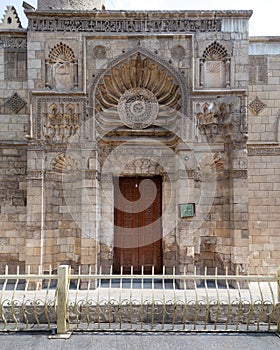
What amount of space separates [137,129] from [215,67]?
239 cm

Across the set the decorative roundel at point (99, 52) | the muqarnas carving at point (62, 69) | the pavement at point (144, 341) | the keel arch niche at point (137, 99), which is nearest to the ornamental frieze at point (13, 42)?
the muqarnas carving at point (62, 69)

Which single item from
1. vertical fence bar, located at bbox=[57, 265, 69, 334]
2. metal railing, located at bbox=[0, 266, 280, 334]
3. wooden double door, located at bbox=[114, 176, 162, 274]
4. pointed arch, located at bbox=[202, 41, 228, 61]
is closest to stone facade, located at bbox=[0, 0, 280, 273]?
pointed arch, located at bbox=[202, 41, 228, 61]

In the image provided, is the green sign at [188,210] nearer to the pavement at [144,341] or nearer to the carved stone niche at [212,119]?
the carved stone niche at [212,119]

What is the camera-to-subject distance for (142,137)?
8.04 metres

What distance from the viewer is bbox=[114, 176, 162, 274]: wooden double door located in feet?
26.2

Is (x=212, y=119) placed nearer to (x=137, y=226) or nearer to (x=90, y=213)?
(x=137, y=226)

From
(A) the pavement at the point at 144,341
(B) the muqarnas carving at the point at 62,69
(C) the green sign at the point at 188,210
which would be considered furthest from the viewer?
(B) the muqarnas carving at the point at 62,69

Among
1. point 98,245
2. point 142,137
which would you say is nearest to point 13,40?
point 142,137

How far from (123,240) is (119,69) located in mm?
4198

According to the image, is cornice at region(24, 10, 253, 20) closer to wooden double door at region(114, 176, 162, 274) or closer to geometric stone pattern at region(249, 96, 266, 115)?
geometric stone pattern at region(249, 96, 266, 115)

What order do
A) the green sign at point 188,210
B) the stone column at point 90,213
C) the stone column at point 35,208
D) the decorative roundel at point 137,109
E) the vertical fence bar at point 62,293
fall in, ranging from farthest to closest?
the decorative roundel at point 137,109, the green sign at point 188,210, the stone column at point 90,213, the stone column at point 35,208, the vertical fence bar at point 62,293

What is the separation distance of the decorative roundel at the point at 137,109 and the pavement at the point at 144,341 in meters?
4.84

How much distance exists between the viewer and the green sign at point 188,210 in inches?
288

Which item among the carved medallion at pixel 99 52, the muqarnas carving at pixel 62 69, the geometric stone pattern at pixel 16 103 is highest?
the carved medallion at pixel 99 52
